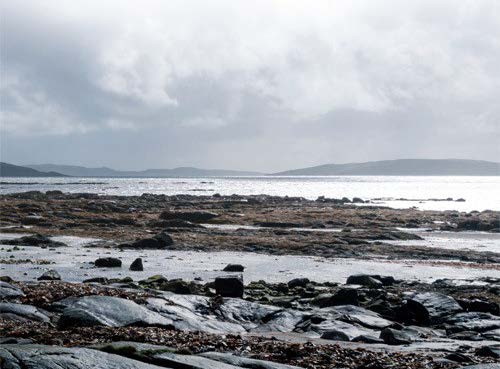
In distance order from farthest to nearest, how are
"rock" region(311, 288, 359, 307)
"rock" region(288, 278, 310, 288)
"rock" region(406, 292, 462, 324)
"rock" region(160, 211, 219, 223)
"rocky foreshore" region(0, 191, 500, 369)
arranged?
"rock" region(160, 211, 219, 223) → "rock" region(288, 278, 310, 288) → "rock" region(311, 288, 359, 307) → "rock" region(406, 292, 462, 324) → "rocky foreshore" region(0, 191, 500, 369)

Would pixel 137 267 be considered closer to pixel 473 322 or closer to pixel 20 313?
pixel 20 313

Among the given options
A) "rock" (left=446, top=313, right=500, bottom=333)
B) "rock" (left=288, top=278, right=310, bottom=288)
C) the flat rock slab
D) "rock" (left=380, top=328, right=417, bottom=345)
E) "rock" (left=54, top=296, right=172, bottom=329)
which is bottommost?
"rock" (left=288, top=278, right=310, bottom=288)

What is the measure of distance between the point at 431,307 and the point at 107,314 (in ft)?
40.6

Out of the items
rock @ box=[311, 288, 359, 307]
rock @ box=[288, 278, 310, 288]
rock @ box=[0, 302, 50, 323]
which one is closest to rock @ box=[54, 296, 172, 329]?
rock @ box=[0, 302, 50, 323]

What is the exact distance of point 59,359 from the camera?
9719 millimetres

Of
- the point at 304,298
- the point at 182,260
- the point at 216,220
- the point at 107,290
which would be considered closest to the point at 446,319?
the point at 304,298

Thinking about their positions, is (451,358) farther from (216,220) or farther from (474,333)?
(216,220)

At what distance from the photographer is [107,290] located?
67.6 ft

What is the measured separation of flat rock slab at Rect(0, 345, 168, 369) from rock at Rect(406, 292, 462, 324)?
1308 centimetres

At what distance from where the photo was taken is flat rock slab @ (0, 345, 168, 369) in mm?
9414

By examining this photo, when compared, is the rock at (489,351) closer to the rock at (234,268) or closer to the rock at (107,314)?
the rock at (107,314)

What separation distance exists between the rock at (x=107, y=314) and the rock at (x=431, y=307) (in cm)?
930

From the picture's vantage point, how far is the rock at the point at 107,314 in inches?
599

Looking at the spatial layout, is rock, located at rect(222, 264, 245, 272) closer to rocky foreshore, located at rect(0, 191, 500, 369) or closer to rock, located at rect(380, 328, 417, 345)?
rocky foreshore, located at rect(0, 191, 500, 369)
